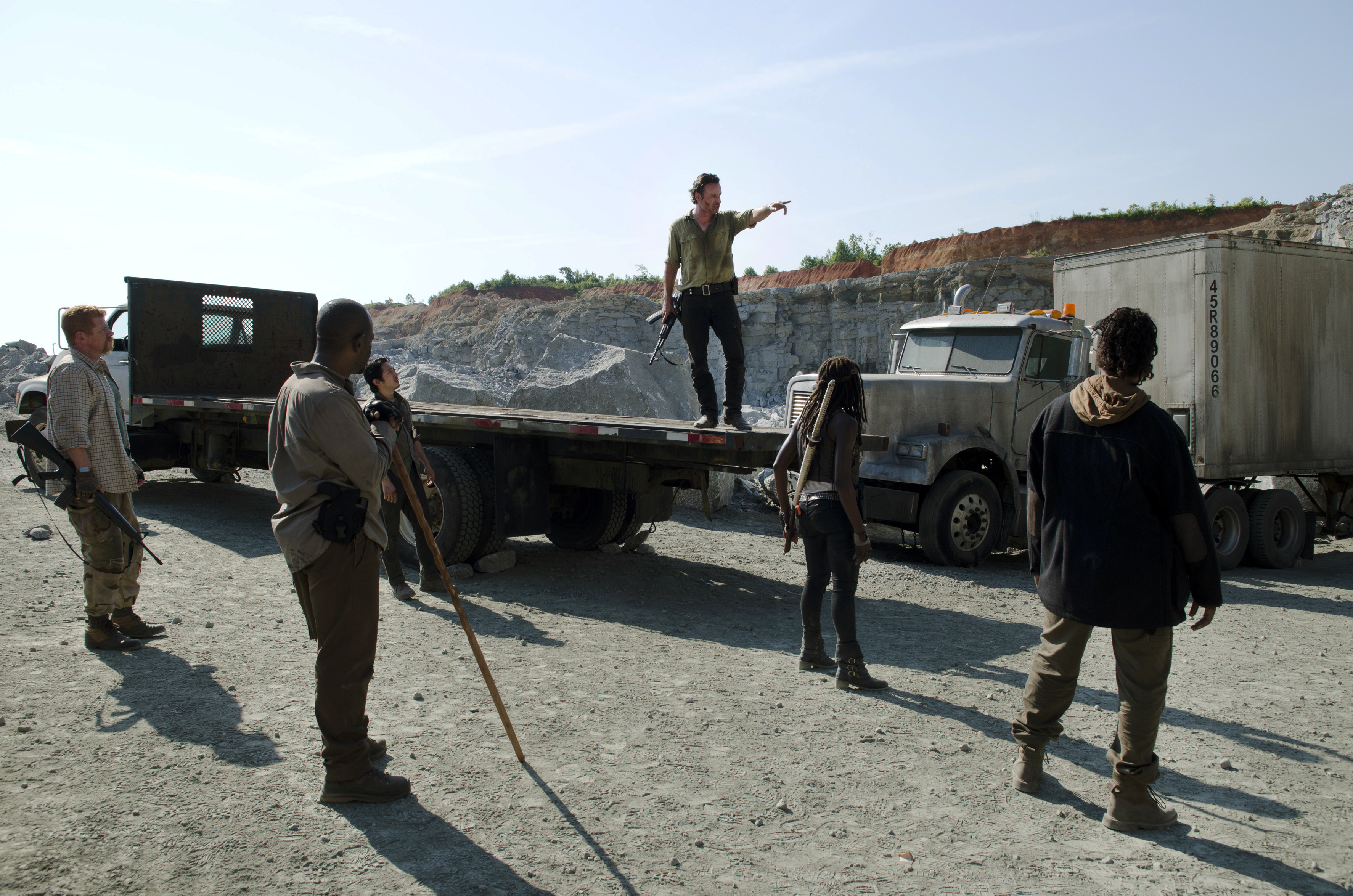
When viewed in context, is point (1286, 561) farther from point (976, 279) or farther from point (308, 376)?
point (976, 279)

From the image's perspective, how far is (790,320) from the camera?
3228cm

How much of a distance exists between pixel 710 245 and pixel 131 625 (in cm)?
432

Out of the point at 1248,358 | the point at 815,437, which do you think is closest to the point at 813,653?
the point at 815,437

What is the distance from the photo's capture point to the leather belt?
652 centimetres

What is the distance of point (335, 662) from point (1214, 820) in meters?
3.20

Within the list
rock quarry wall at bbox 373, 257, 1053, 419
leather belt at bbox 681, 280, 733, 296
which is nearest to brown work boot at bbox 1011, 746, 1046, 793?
leather belt at bbox 681, 280, 733, 296

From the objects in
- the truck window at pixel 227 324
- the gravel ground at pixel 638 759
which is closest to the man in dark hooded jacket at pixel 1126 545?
the gravel ground at pixel 638 759

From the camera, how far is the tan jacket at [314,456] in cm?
313

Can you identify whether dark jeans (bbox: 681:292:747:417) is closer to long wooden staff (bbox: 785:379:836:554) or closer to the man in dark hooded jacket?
long wooden staff (bbox: 785:379:836:554)

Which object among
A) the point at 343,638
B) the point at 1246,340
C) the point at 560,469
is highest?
the point at 1246,340

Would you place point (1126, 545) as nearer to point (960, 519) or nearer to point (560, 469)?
point (560, 469)

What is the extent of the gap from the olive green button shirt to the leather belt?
0.6 inches

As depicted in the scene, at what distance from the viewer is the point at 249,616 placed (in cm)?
620

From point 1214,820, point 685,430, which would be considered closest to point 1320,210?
point 685,430
